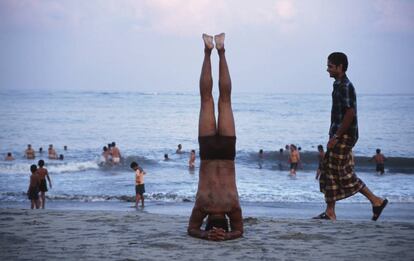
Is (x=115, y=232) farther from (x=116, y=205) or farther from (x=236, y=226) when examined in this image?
(x=116, y=205)

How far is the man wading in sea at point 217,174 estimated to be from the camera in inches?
237

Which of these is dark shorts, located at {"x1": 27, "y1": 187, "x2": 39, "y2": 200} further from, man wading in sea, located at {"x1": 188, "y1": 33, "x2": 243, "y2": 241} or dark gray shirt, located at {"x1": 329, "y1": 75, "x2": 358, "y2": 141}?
dark gray shirt, located at {"x1": 329, "y1": 75, "x2": 358, "y2": 141}

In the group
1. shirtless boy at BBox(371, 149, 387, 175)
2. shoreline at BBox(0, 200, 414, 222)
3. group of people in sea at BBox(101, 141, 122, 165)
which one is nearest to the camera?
shoreline at BBox(0, 200, 414, 222)

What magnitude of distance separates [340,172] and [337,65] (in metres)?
1.37

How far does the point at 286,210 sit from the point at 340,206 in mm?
1867

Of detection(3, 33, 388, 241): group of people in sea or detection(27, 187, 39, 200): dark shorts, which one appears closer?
detection(3, 33, 388, 241): group of people in sea

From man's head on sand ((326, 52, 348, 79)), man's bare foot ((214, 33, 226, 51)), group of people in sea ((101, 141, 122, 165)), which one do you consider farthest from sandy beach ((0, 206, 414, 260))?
group of people in sea ((101, 141, 122, 165))

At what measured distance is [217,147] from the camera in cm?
608

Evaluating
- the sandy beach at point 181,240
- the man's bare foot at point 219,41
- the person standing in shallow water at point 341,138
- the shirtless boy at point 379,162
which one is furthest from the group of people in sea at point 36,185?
the shirtless boy at point 379,162

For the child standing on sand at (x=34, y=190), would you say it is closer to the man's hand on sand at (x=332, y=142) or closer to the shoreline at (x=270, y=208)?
the shoreline at (x=270, y=208)

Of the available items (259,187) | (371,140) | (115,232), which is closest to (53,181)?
(259,187)

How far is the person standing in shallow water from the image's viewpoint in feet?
23.3

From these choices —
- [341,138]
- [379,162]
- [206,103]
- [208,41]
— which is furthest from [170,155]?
[206,103]

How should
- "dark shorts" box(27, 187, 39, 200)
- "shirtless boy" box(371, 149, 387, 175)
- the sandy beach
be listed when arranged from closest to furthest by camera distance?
the sandy beach < "dark shorts" box(27, 187, 39, 200) < "shirtless boy" box(371, 149, 387, 175)
